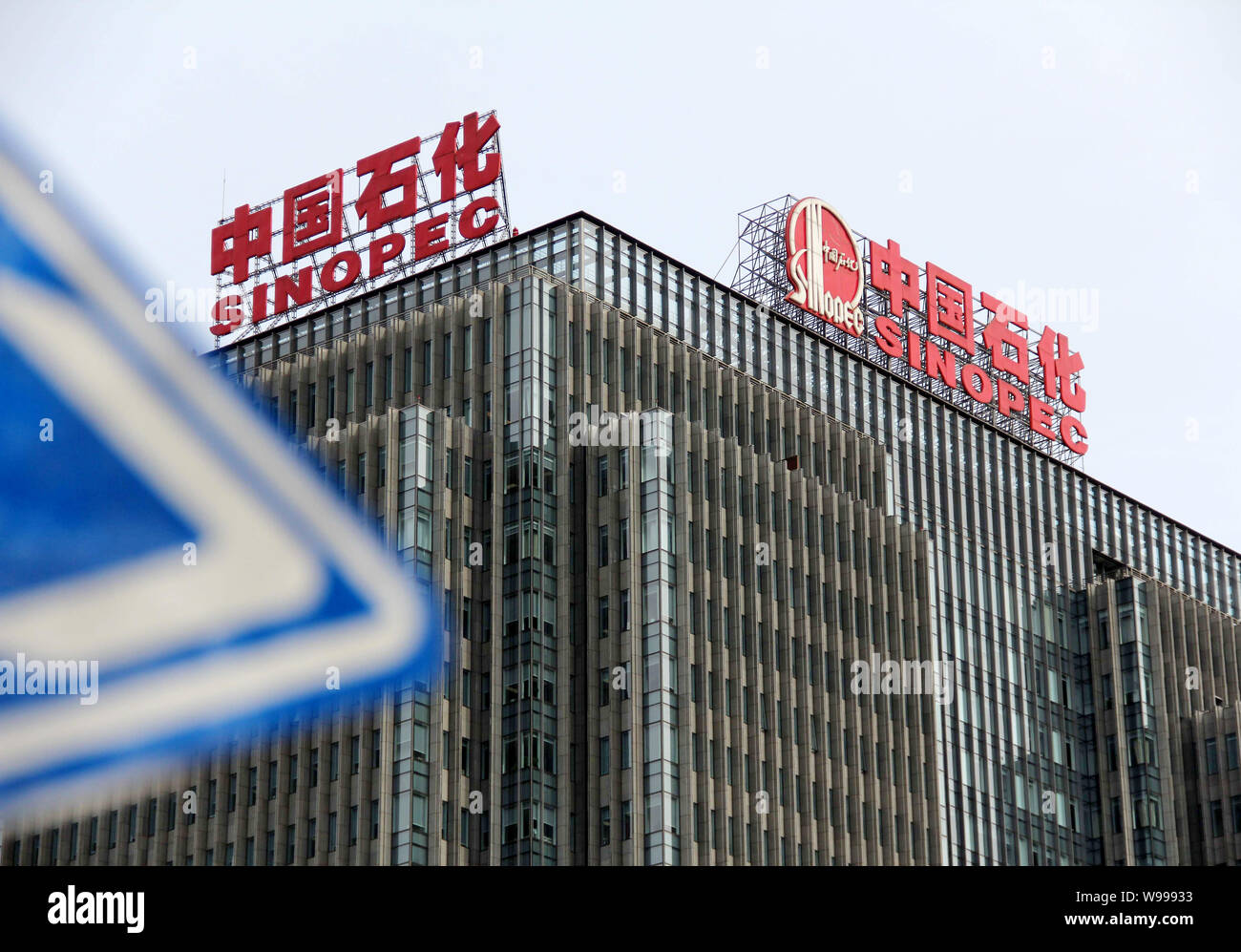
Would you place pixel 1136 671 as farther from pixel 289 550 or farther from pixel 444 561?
pixel 289 550

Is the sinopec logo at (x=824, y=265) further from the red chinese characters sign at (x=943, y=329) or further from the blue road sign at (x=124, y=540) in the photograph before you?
the blue road sign at (x=124, y=540)

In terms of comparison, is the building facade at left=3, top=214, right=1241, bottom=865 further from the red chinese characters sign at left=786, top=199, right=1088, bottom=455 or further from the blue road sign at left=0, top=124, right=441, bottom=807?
the blue road sign at left=0, top=124, right=441, bottom=807

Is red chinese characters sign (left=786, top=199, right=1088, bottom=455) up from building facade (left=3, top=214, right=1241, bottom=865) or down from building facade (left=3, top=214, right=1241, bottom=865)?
up

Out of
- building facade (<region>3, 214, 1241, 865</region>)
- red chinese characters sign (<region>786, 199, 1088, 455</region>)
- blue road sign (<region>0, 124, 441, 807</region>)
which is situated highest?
red chinese characters sign (<region>786, 199, 1088, 455</region>)

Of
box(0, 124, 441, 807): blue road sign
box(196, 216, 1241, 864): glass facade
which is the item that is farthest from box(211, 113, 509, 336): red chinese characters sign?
box(0, 124, 441, 807): blue road sign

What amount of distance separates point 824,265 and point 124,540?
9820cm

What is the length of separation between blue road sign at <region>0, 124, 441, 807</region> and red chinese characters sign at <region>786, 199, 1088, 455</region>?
3657 inches

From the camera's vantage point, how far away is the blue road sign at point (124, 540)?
17.3 m

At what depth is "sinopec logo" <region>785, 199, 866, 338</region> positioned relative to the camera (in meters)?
113

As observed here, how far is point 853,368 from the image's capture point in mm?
117875

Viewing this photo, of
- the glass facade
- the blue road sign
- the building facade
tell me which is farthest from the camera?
the glass facade

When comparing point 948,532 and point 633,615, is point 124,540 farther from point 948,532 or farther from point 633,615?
point 948,532

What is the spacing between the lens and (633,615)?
9019 centimetres
